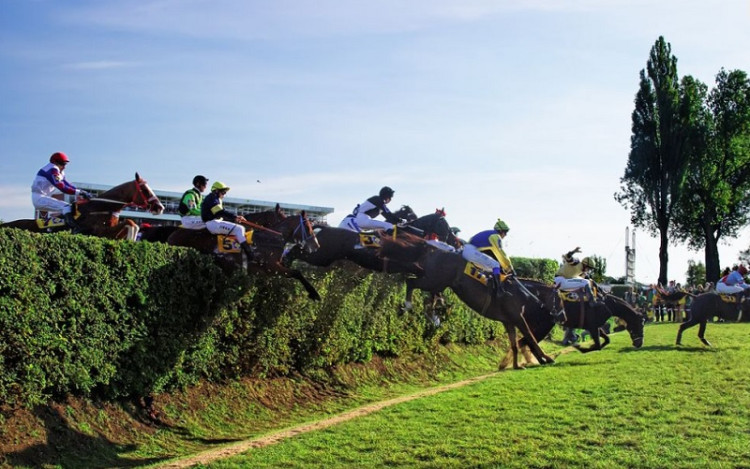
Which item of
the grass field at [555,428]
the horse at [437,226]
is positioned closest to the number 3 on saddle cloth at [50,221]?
the grass field at [555,428]

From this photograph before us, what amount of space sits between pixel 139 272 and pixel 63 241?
1468 mm

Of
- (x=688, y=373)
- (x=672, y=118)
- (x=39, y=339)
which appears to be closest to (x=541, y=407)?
(x=688, y=373)

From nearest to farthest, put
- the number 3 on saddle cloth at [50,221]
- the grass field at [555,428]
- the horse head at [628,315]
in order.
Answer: the grass field at [555,428]
the number 3 on saddle cloth at [50,221]
the horse head at [628,315]

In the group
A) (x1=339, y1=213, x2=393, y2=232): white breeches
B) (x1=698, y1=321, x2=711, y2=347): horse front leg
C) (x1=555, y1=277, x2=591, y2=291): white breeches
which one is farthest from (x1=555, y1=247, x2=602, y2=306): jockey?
(x1=339, y1=213, x2=393, y2=232): white breeches

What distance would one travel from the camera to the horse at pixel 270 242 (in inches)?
469

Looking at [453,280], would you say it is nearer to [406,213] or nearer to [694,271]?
[406,213]

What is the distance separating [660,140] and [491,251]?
3796cm

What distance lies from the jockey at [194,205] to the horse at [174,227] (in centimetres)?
47

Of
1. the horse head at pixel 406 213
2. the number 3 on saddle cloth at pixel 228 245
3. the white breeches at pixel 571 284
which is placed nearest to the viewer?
the number 3 on saddle cloth at pixel 228 245

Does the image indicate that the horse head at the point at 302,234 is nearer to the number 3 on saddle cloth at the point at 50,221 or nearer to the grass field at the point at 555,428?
the grass field at the point at 555,428

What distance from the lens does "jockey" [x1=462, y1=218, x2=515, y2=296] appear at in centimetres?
1227

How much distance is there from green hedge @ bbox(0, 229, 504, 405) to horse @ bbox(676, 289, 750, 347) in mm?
11432

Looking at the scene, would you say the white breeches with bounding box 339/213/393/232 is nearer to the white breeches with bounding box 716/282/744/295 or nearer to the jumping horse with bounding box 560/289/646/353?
the jumping horse with bounding box 560/289/646/353

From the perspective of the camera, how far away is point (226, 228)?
11.7 meters
